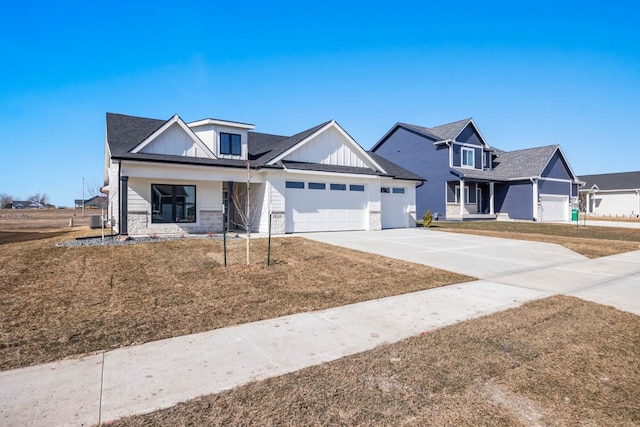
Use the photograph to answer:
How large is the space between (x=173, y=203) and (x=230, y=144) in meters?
4.52

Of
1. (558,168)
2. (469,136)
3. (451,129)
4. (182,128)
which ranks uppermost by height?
(451,129)

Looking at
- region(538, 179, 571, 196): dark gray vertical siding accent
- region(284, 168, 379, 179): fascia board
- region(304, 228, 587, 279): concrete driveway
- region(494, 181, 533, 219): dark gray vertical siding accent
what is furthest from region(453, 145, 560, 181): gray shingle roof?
region(304, 228, 587, 279): concrete driveway

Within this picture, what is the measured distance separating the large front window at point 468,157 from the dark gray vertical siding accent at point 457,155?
2.11 ft

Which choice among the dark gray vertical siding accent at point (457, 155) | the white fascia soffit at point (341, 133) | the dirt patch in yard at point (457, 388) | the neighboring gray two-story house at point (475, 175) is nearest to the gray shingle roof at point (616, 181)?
the neighboring gray two-story house at point (475, 175)

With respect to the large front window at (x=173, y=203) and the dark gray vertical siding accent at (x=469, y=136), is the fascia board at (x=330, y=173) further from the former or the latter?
the dark gray vertical siding accent at (x=469, y=136)

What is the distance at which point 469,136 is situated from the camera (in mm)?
31359

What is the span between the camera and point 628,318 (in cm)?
559

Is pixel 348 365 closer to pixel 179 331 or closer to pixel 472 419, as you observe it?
pixel 472 419

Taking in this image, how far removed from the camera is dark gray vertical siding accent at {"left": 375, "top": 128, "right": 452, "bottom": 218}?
98.5 feet

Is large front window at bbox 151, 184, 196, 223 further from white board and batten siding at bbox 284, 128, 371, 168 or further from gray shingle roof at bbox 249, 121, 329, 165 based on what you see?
white board and batten siding at bbox 284, 128, 371, 168

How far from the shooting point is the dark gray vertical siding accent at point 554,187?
31.9m

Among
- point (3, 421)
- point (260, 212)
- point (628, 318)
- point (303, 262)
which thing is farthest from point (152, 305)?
point (260, 212)

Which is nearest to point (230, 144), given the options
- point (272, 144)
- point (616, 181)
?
point (272, 144)

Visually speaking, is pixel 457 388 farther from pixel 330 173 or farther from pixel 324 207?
pixel 324 207
